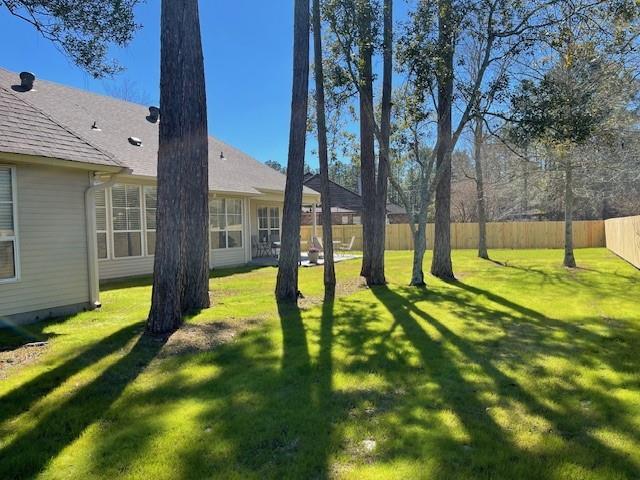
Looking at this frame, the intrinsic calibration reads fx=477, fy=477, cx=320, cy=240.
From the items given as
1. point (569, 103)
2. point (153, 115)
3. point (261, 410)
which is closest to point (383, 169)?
point (569, 103)

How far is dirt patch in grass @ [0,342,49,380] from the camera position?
202 inches

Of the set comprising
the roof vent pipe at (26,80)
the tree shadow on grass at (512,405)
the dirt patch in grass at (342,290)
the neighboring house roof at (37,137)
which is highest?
the roof vent pipe at (26,80)

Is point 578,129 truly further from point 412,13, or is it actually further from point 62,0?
point 62,0

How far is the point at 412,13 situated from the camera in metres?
10.2

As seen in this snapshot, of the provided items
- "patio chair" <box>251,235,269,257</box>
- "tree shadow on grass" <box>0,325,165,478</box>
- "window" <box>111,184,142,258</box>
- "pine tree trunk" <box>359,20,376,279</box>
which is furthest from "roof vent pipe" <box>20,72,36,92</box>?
"tree shadow on grass" <box>0,325,165,478</box>

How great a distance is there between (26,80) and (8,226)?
7.39m

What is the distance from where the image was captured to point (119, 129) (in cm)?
1420

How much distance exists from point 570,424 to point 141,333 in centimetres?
512

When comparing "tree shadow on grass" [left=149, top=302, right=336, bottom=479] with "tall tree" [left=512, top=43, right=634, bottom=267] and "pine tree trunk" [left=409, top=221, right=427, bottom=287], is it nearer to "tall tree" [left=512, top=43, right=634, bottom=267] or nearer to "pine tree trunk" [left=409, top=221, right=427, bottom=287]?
"pine tree trunk" [left=409, top=221, right=427, bottom=287]

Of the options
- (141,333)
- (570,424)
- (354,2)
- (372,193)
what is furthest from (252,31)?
(570,424)

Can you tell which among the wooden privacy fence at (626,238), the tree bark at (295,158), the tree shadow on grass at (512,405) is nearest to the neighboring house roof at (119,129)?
the tree bark at (295,158)

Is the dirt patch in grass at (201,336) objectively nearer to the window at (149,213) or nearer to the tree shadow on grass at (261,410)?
the tree shadow on grass at (261,410)

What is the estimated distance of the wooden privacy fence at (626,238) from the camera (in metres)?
14.7

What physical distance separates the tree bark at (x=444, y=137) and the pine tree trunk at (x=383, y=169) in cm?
120
